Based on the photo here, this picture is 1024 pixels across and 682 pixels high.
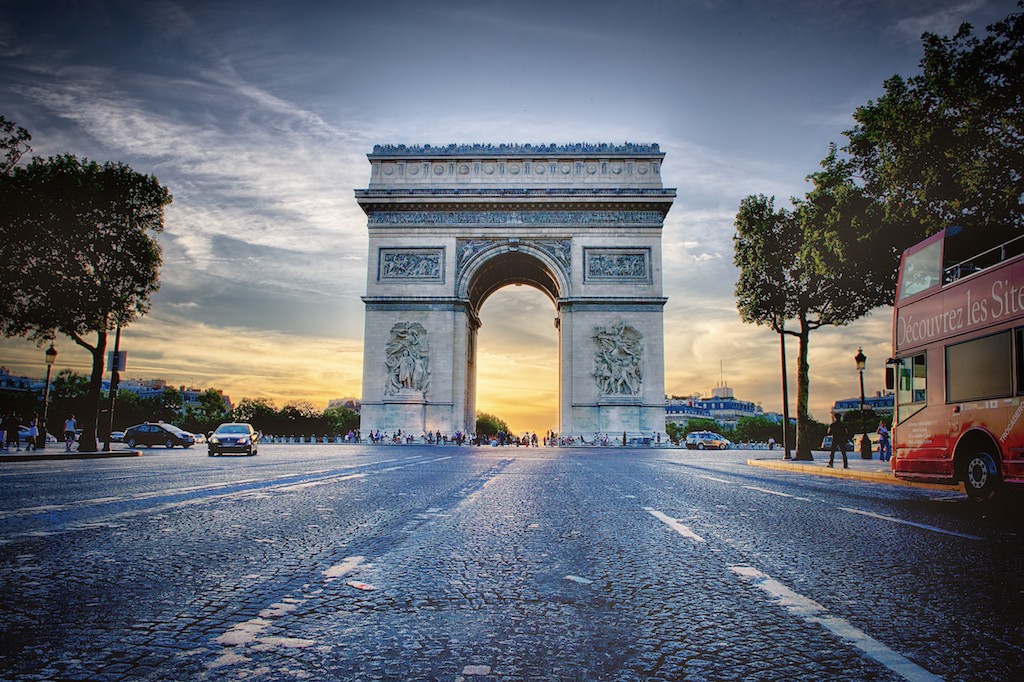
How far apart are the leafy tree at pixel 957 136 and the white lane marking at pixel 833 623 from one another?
14.0 m

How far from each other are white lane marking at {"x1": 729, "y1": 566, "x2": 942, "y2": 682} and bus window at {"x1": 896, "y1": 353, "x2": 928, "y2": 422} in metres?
8.38

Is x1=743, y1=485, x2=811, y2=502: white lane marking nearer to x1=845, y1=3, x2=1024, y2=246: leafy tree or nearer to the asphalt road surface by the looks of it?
the asphalt road surface

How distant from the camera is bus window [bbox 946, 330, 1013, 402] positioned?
9.23 m

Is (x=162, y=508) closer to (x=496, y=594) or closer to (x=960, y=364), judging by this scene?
(x=496, y=594)

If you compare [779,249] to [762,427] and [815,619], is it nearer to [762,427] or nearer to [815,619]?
[815,619]

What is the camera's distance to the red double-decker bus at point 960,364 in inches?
357

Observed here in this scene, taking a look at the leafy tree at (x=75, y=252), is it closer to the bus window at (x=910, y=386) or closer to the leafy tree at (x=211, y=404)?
the bus window at (x=910, y=386)

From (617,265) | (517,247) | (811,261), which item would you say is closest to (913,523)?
(811,261)

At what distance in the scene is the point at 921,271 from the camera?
463 inches

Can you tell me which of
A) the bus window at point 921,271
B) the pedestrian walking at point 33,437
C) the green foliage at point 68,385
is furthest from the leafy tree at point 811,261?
the green foliage at point 68,385

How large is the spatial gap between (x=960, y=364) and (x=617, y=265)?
38.3 metres

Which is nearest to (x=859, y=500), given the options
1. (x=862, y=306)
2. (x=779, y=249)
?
(x=862, y=306)

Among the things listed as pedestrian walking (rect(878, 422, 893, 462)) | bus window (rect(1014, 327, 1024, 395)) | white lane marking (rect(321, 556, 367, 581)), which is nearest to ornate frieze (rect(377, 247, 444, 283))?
pedestrian walking (rect(878, 422, 893, 462))

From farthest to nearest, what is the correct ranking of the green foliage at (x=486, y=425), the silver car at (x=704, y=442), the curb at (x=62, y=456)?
the green foliage at (x=486, y=425) → the silver car at (x=704, y=442) → the curb at (x=62, y=456)
